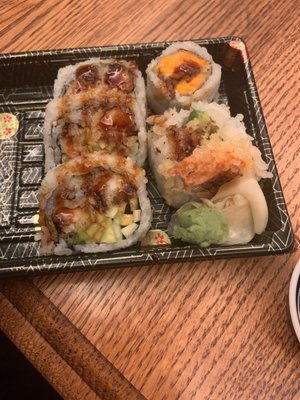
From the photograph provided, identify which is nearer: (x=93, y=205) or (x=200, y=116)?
(x=93, y=205)

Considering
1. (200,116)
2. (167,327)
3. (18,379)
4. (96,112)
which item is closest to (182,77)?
(200,116)

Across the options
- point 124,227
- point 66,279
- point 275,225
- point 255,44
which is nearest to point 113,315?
point 66,279

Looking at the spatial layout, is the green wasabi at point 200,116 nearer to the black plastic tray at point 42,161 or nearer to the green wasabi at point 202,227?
the black plastic tray at point 42,161

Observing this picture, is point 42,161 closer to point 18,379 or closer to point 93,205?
point 93,205

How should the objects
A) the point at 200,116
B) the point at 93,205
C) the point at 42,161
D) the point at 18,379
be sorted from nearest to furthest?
the point at 93,205 < the point at 200,116 < the point at 42,161 < the point at 18,379

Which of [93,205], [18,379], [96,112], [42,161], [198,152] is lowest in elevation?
[18,379]

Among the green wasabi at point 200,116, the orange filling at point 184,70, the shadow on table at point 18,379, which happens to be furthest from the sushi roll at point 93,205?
the shadow on table at point 18,379

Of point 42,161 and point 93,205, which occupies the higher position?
point 93,205

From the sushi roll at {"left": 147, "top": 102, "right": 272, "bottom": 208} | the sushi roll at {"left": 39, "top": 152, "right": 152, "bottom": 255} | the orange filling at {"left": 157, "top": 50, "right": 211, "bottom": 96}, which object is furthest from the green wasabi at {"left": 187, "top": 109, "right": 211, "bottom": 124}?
the sushi roll at {"left": 39, "top": 152, "right": 152, "bottom": 255}
